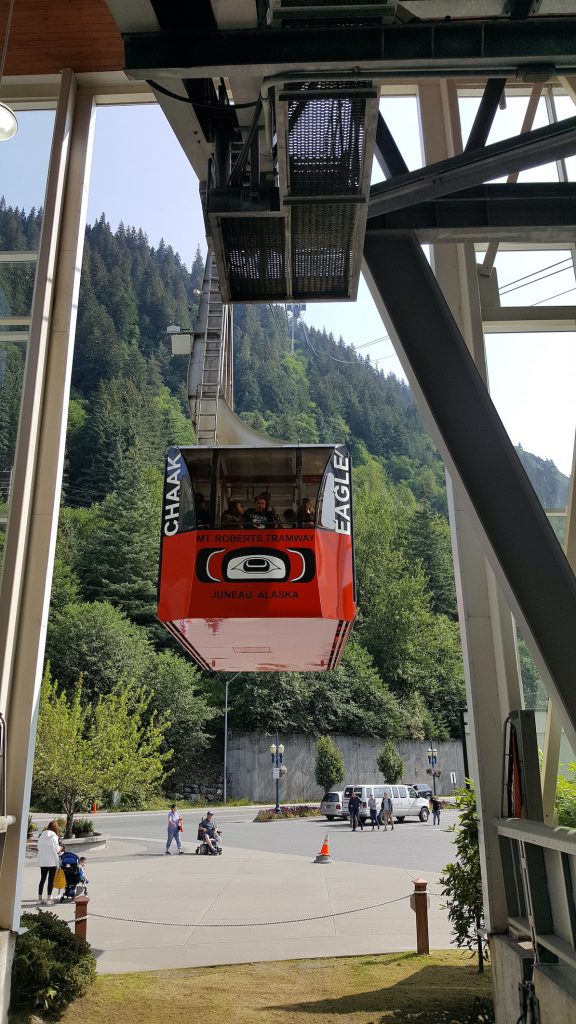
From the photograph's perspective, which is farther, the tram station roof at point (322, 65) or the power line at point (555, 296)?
the power line at point (555, 296)

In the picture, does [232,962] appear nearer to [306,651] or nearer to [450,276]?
[306,651]

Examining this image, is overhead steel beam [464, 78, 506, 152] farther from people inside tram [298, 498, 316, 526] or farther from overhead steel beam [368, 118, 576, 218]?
people inside tram [298, 498, 316, 526]

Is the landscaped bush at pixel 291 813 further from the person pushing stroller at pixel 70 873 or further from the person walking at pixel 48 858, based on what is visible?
the person walking at pixel 48 858

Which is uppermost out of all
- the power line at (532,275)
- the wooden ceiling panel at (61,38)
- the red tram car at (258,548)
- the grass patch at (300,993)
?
the wooden ceiling panel at (61,38)

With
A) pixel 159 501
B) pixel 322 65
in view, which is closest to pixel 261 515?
pixel 322 65

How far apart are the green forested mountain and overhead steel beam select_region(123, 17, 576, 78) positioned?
541cm

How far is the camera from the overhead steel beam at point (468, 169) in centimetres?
391

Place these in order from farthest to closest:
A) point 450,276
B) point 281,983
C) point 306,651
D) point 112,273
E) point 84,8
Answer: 1. point 112,273
2. point 306,651
3. point 84,8
4. point 450,276
5. point 281,983

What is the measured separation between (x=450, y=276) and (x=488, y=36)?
5.64 meters

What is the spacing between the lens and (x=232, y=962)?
8938mm

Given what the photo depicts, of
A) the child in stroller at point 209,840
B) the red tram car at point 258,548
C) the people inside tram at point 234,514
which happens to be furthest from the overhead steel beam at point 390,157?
the child in stroller at point 209,840

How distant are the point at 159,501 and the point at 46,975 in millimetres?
59286

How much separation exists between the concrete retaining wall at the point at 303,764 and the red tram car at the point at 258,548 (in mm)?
36125

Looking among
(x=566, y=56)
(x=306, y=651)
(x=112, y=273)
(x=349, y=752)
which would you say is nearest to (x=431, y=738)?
(x=349, y=752)
